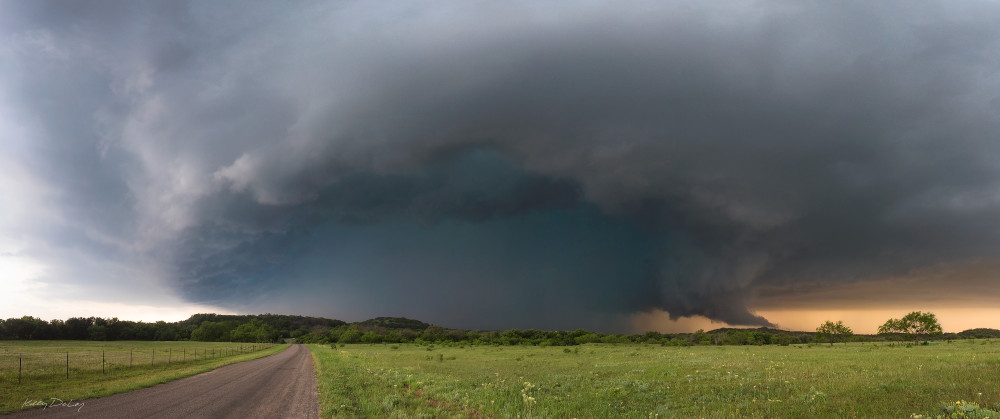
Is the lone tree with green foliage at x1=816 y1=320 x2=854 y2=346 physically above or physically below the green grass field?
below

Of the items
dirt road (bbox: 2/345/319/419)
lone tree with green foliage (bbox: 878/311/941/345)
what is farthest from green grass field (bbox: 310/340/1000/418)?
lone tree with green foliage (bbox: 878/311/941/345)

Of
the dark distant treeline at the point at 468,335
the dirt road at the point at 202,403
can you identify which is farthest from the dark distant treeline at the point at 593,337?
the dirt road at the point at 202,403

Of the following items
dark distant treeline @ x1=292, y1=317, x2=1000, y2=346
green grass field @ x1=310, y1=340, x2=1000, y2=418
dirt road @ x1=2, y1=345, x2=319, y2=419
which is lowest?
dark distant treeline @ x1=292, y1=317, x2=1000, y2=346

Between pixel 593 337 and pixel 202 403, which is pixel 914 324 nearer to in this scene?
pixel 593 337

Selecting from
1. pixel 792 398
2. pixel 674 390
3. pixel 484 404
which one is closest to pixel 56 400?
pixel 484 404

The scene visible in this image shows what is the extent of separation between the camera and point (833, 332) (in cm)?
12656

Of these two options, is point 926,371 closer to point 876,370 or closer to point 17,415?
point 876,370

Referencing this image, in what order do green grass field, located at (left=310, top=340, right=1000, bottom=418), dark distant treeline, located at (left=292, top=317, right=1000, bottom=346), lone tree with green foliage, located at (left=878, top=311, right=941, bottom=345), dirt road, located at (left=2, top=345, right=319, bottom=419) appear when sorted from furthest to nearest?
dark distant treeline, located at (left=292, top=317, right=1000, bottom=346) < lone tree with green foliage, located at (left=878, top=311, right=941, bottom=345) < dirt road, located at (left=2, top=345, right=319, bottom=419) < green grass field, located at (left=310, top=340, right=1000, bottom=418)

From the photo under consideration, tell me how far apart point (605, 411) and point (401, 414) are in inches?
295

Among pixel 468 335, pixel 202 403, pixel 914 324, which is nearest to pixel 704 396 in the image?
pixel 202 403

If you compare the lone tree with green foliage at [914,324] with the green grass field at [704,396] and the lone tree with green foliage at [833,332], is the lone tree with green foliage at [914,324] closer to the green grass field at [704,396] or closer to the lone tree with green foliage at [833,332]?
the lone tree with green foliage at [833,332]

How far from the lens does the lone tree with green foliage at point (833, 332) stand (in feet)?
410

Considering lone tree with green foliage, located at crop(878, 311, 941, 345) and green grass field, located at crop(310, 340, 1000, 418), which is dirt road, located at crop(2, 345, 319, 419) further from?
lone tree with green foliage, located at crop(878, 311, 941, 345)

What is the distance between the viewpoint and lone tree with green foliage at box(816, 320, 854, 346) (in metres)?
125
